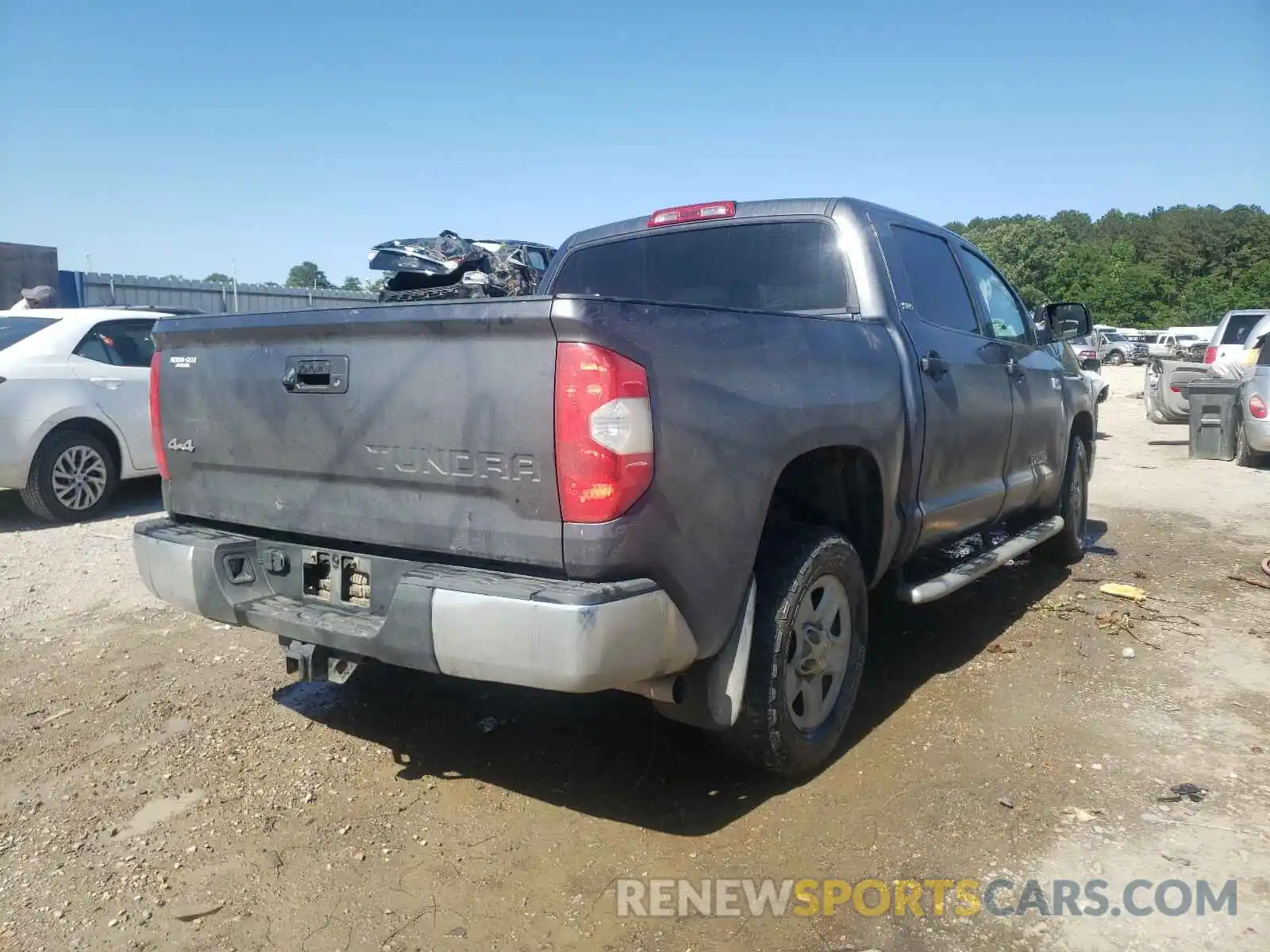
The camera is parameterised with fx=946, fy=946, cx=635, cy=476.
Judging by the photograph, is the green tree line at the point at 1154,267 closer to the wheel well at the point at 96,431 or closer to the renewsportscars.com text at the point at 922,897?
the wheel well at the point at 96,431

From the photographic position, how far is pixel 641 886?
2.68m

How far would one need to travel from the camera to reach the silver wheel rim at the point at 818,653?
3.14m

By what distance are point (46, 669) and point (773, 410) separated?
3.64 meters

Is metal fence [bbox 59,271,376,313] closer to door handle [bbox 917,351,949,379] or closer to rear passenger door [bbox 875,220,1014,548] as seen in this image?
rear passenger door [bbox 875,220,1014,548]

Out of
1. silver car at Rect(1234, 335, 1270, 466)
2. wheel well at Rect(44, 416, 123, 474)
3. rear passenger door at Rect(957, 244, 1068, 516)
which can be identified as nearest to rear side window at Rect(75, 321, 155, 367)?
wheel well at Rect(44, 416, 123, 474)

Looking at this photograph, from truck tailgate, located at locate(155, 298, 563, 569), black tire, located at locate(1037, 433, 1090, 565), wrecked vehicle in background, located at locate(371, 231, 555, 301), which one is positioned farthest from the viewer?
wrecked vehicle in background, located at locate(371, 231, 555, 301)

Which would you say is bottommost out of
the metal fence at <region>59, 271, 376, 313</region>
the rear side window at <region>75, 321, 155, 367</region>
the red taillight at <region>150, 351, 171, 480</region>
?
the red taillight at <region>150, 351, 171, 480</region>

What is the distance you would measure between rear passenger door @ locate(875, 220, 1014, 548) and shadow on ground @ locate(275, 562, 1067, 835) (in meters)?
0.73

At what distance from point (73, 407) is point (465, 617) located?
6.12 meters

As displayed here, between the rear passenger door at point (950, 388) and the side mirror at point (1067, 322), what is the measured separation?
117 centimetres

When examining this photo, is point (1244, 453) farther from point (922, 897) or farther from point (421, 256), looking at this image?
point (922, 897)

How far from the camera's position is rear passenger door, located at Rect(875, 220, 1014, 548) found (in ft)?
12.8

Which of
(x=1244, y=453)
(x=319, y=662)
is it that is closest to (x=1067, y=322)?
(x=319, y=662)

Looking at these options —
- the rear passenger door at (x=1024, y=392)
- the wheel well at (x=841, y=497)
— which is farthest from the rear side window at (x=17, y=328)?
the rear passenger door at (x=1024, y=392)
